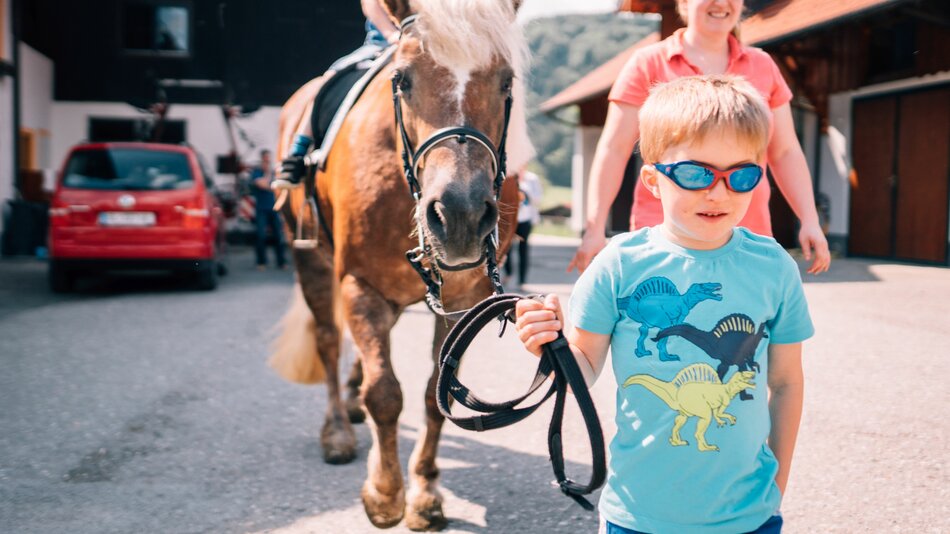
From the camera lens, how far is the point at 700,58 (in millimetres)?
2852

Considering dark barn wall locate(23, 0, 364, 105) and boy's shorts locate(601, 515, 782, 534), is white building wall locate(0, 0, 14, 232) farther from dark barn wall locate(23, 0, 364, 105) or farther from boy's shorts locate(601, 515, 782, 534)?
boy's shorts locate(601, 515, 782, 534)

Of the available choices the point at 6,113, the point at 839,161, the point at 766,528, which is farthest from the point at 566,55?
the point at 766,528

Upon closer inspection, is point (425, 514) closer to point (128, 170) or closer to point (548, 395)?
point (548, 395)

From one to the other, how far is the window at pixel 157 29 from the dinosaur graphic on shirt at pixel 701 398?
922 inches

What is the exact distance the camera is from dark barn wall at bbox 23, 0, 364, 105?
72.5 ft

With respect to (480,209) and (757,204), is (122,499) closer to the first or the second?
(480,209)

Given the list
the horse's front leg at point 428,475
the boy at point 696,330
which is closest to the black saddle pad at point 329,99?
the horse's front leg at point 428,475

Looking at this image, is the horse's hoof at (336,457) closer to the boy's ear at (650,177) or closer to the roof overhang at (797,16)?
the boy's ear at (650,177)

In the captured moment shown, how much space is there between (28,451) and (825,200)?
1504cm

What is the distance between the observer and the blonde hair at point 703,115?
174 centimetres

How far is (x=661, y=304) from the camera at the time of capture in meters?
1.78

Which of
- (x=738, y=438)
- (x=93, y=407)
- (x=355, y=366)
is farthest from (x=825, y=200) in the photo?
(x=738, y=438)

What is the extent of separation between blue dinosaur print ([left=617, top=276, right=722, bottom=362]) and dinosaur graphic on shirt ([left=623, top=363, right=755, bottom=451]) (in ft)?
0.17

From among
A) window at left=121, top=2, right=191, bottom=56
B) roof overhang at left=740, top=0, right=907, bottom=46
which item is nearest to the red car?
roof overhang at left=740, top=0, right=907, bottom=46
